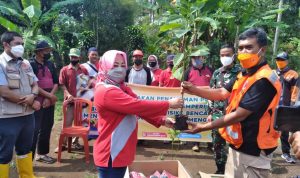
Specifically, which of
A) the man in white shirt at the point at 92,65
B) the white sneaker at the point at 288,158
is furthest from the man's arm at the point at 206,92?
the man in white shirt at the point at 92,65

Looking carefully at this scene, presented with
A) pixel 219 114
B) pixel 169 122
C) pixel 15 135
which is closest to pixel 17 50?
pixel 15 135

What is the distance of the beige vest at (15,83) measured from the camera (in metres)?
3.84

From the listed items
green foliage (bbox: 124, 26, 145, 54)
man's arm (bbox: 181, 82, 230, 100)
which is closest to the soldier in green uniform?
man's arm (bbox: 181, 82, 230, 100)

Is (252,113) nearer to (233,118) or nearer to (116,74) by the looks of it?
(233,118)

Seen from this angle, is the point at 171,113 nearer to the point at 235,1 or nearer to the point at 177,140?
the point at 177,140

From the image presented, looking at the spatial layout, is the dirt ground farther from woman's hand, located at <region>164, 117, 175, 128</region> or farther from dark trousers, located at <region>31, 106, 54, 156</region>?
woman's hand, located at <region>164, 117, 175, 128</region>

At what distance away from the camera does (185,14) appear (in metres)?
3.76

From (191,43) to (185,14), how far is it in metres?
0.38

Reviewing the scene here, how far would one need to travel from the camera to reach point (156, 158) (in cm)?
575

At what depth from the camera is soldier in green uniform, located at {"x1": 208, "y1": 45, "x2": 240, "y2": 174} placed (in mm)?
4371

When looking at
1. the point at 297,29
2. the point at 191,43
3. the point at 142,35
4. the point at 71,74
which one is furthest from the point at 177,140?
the point at 297,29

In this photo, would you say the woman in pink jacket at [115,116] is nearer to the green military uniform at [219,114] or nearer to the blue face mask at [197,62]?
the green military uniform at [219,114]

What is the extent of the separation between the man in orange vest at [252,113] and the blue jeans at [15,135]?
93.0 inches

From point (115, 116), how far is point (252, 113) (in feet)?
3.82
